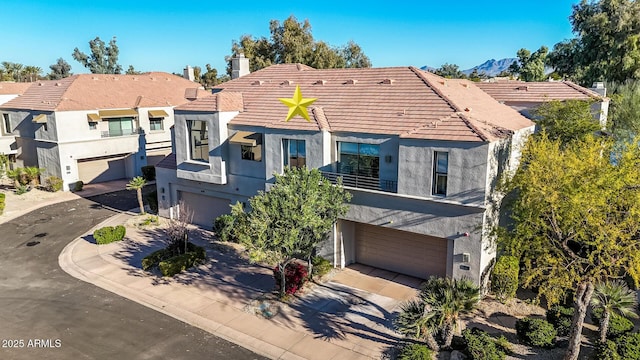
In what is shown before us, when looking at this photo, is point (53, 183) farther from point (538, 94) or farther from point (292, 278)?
point (538, 94)

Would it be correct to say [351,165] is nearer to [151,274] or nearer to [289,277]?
[289,277]

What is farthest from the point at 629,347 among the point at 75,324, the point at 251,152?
the point at 75,324

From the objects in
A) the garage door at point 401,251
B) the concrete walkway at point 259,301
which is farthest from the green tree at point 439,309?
the garage door at point 401,251

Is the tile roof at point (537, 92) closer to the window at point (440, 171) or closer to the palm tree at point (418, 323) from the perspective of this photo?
the window at point (440, 171)

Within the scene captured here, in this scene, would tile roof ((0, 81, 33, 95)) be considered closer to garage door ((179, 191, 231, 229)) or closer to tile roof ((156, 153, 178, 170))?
tile roof ((156, 153, 178, 170))

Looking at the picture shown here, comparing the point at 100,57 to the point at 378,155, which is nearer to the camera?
the point at 378,155
